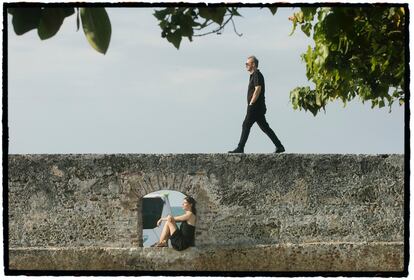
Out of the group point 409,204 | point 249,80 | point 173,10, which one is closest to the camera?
point 173,10

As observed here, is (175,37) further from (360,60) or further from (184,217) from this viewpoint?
(184,217)

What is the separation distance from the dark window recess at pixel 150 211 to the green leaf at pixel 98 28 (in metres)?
7.89

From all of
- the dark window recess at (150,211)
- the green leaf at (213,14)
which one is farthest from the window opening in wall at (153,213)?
the green leaf at (213,14)

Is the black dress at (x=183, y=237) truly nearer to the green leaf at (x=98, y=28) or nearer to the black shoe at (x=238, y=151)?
the black shoe at (x=238, y=151)

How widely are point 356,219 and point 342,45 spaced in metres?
3.83

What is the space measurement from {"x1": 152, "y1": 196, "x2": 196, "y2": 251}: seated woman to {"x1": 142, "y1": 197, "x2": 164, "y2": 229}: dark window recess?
22cm

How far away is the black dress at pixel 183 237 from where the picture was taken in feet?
37.9

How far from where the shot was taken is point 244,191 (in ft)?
39.3

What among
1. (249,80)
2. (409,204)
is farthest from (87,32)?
(249,80)

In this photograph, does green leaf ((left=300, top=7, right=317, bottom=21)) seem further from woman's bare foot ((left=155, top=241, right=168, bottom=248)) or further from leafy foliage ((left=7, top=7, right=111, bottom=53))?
woman's bare foot ((left=155, top=241, right=168, bottom=248))

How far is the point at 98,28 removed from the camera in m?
4.10

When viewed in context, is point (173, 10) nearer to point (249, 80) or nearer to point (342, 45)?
point (342, 45)

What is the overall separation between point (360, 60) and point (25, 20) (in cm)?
586

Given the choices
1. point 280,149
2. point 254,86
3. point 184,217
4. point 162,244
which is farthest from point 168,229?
point 254,86
